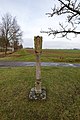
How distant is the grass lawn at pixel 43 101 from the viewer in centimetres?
659

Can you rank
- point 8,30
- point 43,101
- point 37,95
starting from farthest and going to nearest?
point 8,30 < point 37,95 < point 43,101

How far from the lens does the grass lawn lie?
6.59 meters

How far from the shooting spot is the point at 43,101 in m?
7.25

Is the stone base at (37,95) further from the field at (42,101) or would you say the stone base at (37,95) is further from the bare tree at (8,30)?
the bare tree at (8,30)

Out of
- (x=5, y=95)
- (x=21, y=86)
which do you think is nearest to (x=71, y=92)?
(x=21, y=86)

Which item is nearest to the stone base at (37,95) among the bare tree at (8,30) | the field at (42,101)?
the field at (42,101)

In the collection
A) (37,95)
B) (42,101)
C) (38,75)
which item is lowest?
(42,101)

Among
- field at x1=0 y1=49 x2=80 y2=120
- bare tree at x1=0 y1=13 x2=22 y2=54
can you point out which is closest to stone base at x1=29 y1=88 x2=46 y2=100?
field at x1=0 y1=49 x2=80 y2=120

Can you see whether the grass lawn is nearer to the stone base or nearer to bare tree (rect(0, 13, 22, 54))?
the stone base

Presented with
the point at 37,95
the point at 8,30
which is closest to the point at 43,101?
the point at 37,95

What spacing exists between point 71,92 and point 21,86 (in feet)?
7.68

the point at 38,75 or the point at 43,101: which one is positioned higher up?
the point at 38,75

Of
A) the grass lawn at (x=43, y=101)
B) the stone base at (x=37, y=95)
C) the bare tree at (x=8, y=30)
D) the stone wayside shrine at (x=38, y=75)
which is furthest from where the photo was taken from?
the bare tree at (x=8, y=30)

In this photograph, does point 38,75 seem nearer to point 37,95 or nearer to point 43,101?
point 37,95
